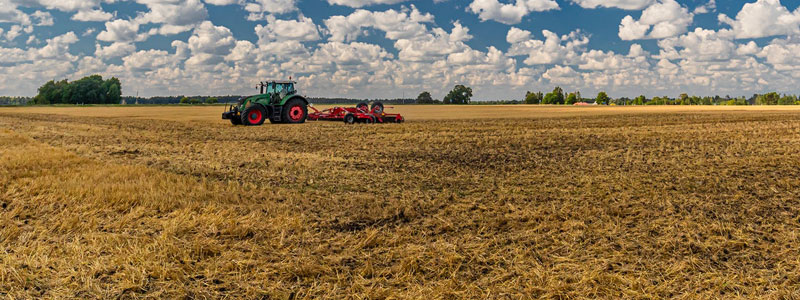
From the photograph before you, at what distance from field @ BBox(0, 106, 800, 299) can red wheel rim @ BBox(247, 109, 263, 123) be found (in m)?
13.2

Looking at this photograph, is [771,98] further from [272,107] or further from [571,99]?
[272,107]

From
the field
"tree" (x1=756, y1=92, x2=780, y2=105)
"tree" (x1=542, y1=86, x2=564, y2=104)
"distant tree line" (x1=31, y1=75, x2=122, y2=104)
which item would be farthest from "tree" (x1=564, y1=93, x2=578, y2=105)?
the field

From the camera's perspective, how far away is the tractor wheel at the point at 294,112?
83.3 feet

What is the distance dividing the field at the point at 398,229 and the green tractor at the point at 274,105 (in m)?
13.4

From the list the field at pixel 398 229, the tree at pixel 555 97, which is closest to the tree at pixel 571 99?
the tree at pixel 555 97

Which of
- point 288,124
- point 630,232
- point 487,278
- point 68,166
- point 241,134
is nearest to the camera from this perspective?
point 487,278

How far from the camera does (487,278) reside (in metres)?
4.32

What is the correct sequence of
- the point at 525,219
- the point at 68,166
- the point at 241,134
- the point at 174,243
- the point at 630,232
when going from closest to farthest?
the point at 174,243 < the point at 630,232 < the point at 525,219 < the point at 68,166 < the point at 241,134

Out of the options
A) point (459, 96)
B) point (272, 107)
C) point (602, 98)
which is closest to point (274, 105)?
point (272, 107)

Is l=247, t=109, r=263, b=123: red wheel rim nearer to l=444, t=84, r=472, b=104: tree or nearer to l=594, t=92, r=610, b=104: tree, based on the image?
l=444, t=84, r=472, b=104: tree

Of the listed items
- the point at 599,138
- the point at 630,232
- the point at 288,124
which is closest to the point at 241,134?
the point at 288,124

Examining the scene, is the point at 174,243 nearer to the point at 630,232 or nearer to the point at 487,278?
the point at 487,278

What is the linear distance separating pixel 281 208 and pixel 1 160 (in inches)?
317

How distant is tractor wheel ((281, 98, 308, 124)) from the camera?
2538 cm
